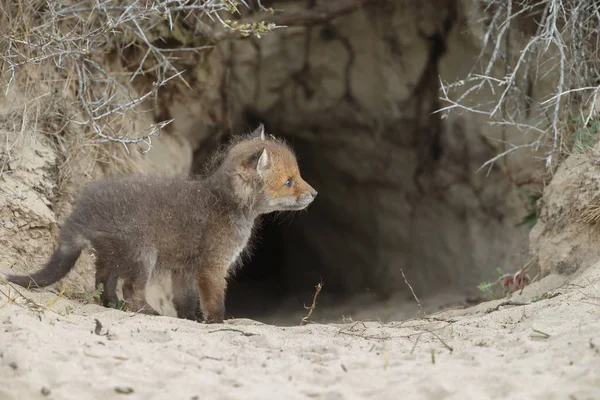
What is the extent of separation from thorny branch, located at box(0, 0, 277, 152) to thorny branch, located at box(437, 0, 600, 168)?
7.58 ft

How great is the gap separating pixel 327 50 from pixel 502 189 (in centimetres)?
266

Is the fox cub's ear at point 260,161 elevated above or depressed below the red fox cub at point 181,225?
above

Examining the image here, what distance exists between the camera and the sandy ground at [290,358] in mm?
3006

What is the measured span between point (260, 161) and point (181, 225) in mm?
777

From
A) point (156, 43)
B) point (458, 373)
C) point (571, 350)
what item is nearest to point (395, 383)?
point (458, 373)

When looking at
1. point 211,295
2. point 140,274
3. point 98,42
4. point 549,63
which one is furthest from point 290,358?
point 549,63

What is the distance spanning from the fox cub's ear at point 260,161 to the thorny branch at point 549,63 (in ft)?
4.97

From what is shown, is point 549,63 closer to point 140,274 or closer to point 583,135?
point 583,135

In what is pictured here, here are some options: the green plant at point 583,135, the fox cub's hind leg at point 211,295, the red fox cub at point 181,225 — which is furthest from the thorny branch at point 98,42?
the green plant at point 583,135

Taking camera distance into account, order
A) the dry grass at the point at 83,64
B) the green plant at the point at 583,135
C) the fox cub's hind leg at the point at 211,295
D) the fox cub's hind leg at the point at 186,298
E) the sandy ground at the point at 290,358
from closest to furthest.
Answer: the sandy ground at the point at 290,358, the fox cub's hind leg at the point at 211,295, the fox cub's hind leg at the point at 186,298, the dry grass at the point at 83,64, the green plant at the point at 583,135

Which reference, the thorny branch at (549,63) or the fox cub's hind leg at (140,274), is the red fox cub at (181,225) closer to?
the fox cub's hind leg at (140,274)

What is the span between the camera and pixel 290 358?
359 cm

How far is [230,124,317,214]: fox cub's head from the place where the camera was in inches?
205

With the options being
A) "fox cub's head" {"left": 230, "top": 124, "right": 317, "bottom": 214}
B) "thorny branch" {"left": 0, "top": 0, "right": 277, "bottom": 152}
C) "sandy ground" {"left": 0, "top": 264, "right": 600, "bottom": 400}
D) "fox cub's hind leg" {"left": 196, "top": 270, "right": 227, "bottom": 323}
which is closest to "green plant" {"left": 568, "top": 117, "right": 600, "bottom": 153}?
"sandy ground" {"left": 0, "top": 264, "right": 600, "bottom": 400}
